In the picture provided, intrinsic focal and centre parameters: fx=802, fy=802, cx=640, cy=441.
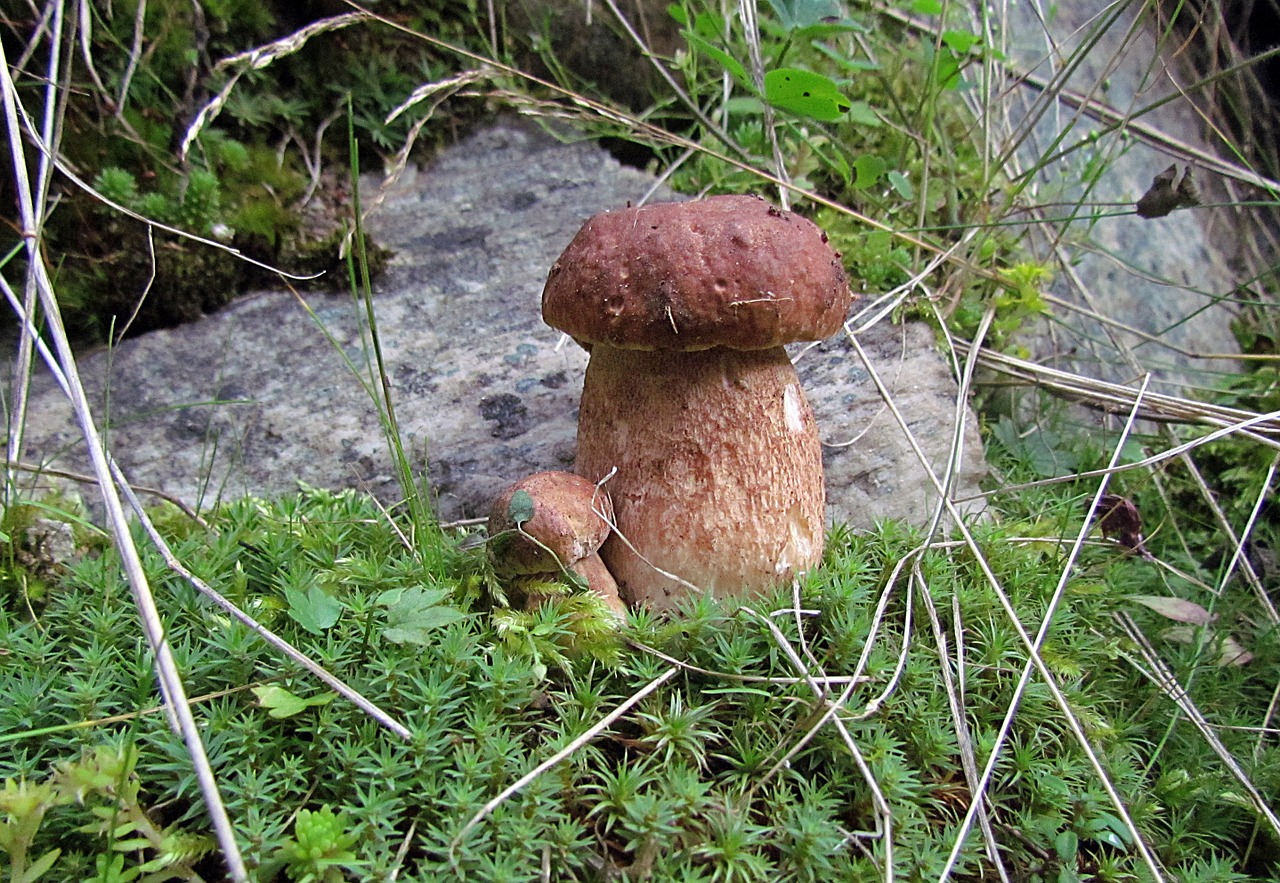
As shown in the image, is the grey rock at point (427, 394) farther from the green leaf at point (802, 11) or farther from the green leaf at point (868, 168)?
the green leaf at point (802, 11)

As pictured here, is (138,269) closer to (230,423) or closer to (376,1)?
(230,423)

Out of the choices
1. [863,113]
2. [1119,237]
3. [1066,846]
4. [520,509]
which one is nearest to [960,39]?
[863,113]

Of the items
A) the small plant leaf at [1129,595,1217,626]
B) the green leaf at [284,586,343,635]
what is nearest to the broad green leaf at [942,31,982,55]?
the small plant leaf at [1129,595,1217,626]

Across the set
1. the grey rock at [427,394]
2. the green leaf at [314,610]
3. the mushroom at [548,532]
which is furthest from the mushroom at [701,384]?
the green leaf at [314,610]

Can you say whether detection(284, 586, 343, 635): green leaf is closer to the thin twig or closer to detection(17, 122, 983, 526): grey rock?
the thin twig

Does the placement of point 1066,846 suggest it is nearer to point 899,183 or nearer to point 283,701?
point 283,701

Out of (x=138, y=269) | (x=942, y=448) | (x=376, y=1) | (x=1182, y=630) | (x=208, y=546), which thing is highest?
(x=376, y=1)

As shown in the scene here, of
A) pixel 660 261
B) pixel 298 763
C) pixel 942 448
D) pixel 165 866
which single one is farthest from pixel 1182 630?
pixel 165 866
